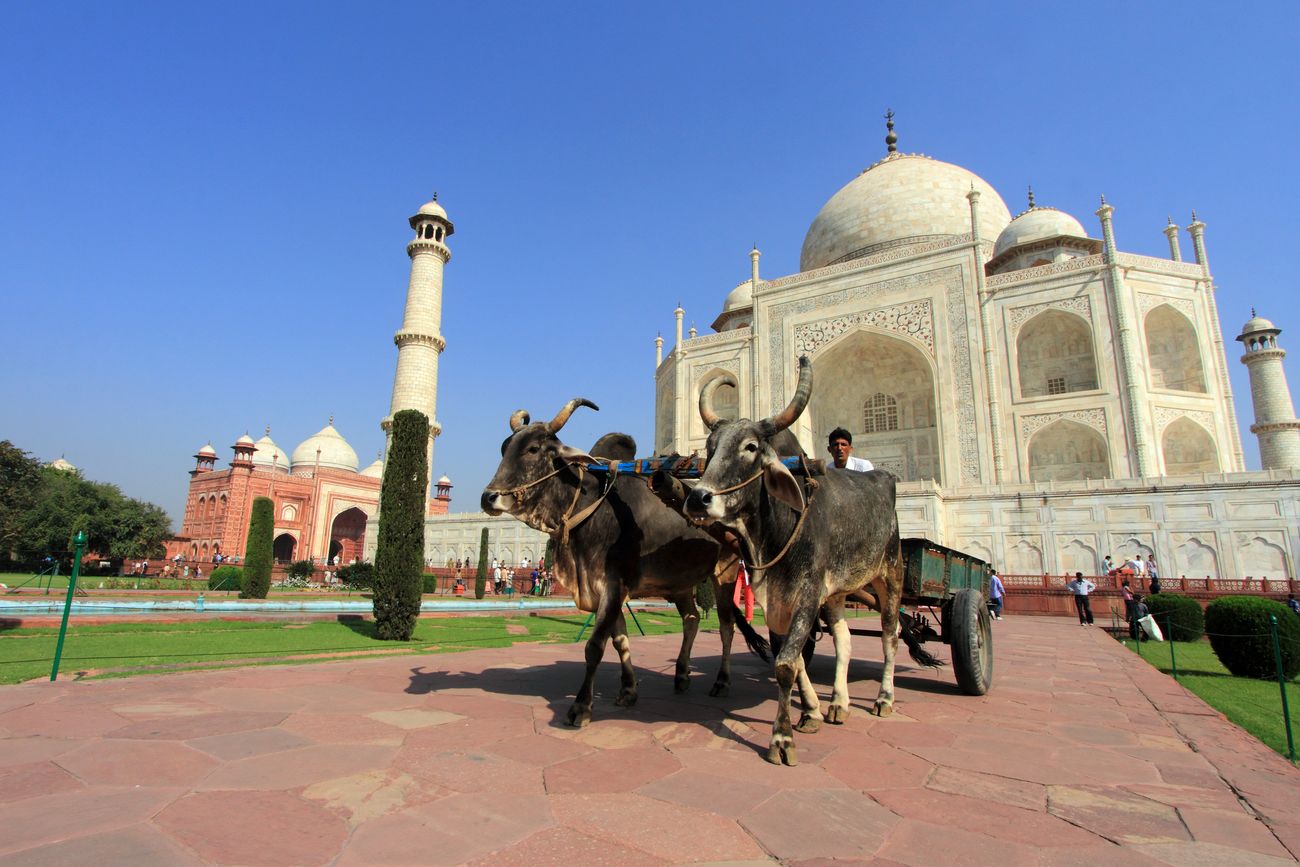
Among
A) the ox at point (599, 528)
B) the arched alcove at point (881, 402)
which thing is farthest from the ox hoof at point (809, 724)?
the arched alcove at point (881, 402)

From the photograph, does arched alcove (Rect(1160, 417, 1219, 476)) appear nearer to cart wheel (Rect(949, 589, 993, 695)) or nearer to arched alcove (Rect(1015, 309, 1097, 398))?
arched alcove (Rect(1015, 309, 1097, 398))

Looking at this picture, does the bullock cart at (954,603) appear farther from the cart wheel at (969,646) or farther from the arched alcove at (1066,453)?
the arched alcove at (1066,453)

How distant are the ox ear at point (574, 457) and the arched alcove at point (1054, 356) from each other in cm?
2257

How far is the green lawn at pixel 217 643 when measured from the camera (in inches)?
198

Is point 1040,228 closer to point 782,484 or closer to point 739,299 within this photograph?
point 739,299

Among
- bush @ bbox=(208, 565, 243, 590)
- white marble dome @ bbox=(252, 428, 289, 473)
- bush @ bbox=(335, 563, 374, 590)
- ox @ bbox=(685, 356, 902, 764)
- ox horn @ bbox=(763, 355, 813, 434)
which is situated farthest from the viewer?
white marble dome @ bbox=(252, 428, 289, 473)

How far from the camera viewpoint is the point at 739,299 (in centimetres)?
3394

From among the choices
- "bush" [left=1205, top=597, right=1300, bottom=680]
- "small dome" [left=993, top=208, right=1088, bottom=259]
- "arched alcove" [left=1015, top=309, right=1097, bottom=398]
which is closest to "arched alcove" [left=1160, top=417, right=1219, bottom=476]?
"arched alcove" [left=1015, top=309, right=1097, bottom=398]

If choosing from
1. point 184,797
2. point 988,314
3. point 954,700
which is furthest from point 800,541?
point 988,314

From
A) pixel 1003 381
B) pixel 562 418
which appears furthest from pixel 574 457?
pixel 1003 381

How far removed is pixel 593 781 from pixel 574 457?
6.17 ft

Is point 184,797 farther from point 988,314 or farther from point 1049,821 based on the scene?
point 988,314

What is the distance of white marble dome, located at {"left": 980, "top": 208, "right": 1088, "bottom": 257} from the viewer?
25.5 meters

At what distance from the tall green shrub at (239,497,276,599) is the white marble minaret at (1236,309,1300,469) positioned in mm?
35329
